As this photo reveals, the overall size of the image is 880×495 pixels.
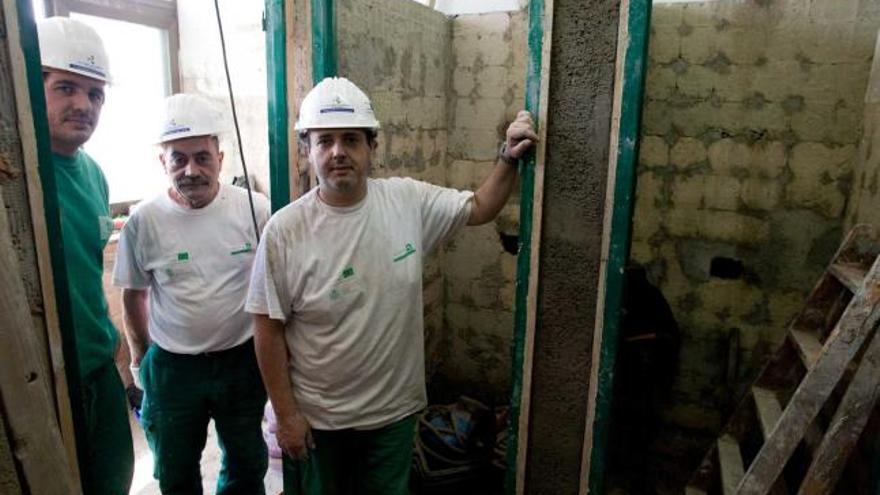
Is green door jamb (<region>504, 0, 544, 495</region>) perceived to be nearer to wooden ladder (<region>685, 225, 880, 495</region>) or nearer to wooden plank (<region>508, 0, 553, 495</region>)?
wooden plank (<region>508, 0, 553, 495</region>)

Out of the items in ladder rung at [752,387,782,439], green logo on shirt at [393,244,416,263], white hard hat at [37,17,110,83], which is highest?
white hard hat at [37,17,110,83]

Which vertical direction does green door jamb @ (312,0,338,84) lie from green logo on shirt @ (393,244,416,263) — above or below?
above

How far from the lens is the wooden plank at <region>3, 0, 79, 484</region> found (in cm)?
101

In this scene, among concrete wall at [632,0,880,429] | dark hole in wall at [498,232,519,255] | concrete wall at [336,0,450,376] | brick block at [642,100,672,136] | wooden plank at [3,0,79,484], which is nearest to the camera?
wooden plank at [3,0,79,484]

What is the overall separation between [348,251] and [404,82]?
57.0 inches

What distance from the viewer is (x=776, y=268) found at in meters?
2.66

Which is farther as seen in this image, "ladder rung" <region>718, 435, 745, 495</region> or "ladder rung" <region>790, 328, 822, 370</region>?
"ladder rung" <region>718, 435, 745, 495</region>

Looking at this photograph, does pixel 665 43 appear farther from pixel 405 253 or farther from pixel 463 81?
pixel 405 253

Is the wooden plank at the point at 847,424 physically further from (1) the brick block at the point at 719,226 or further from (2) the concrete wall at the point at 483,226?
(2) the concrete wall at the point at 483,226

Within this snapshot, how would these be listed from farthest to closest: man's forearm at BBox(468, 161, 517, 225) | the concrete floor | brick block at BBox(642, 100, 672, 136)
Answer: brick block at BBox(642, 100, 672, 136), the concrete floor, man's forearm at BBox(468, 161, 517, 225)

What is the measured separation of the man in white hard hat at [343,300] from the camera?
60.3 inches

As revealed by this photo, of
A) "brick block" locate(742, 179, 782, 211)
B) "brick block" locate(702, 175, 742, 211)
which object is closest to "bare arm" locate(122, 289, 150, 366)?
"brick block" locate(702, 175, 742, 211)

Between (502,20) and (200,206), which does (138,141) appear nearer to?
(200,206)

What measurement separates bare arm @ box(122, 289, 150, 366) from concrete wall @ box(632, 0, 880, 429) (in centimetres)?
226
